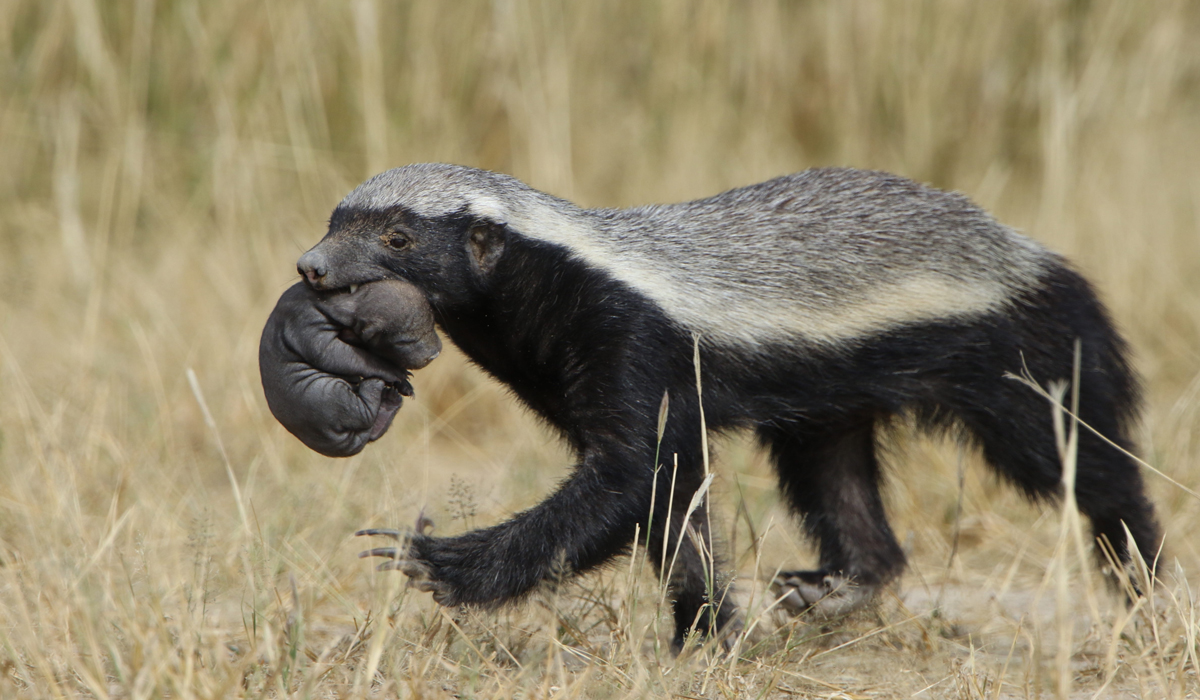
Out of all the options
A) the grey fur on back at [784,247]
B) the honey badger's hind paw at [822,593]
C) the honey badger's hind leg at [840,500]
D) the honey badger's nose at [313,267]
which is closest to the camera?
the honey badger's nose at [313,267]

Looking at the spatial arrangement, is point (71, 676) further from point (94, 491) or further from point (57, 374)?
point (57, 374)

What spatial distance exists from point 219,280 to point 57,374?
1070 mm

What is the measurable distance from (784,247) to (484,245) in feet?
2.90

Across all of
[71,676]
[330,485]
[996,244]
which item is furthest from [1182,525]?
[71,676]

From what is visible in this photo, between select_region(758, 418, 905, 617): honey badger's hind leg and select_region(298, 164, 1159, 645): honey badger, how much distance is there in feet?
0.16

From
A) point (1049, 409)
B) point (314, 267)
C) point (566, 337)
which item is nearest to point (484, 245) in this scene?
point (566, 337)

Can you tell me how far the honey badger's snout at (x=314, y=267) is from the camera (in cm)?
314

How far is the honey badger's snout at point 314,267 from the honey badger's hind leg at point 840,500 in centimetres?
166

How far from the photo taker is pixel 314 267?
10.3 ft

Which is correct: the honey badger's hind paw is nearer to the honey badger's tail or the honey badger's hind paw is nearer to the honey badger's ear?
the honey badger's tail

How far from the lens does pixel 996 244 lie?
386 centimetres

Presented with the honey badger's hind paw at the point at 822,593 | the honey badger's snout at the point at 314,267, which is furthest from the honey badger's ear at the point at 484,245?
the honey badger's hind paw at the point at 822,593

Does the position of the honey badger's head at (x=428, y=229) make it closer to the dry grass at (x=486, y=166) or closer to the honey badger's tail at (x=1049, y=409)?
the dry grass at (x=486, y=166)

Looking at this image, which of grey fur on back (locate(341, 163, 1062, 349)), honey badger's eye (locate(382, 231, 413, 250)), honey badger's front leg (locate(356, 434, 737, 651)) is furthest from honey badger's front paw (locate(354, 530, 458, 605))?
grey fur on back (locate(341, 163, 1062, 349))
